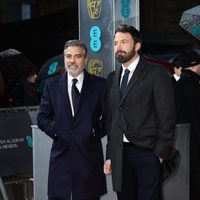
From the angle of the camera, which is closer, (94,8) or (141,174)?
(141,174)

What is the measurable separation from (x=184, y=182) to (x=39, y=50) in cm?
477

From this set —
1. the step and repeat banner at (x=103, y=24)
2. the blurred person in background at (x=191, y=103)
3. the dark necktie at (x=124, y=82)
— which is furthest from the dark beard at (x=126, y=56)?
the step and repeat banner at (x=103, y=24)

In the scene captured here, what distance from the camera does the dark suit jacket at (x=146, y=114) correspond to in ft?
13.4

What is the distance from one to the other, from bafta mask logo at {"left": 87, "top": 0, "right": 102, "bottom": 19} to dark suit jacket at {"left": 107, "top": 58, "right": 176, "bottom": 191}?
2.36 meters

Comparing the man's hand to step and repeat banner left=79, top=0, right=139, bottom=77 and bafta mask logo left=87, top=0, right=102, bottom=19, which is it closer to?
step and repeat banner left=79, top=0, right=139, bottom=77

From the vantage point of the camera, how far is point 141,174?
420cm

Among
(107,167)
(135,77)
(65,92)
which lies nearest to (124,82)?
(135,77)

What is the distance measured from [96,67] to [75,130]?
7.49 feet

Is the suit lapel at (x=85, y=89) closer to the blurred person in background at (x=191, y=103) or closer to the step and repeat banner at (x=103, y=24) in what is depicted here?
the blurred person in background at (x=191, y=103)

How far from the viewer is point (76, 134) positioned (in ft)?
14.2

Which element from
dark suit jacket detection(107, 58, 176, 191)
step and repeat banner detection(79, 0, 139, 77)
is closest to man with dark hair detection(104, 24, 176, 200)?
dark suit jacket detection(107, 58, 176, 191)

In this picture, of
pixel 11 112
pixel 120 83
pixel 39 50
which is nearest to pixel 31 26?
pixel 39 50

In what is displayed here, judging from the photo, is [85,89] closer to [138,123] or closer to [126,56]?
[126,56]

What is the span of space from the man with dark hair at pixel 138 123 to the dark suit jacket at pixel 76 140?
0.15m
